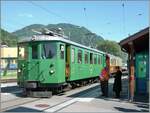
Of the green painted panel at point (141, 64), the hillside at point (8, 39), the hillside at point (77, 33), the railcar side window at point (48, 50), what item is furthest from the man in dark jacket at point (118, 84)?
the hillside at point (8, 39)

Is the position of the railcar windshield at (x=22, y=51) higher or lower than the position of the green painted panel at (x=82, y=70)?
higher

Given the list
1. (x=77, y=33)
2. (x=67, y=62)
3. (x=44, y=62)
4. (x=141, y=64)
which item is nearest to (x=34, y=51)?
(x=44, y=62)

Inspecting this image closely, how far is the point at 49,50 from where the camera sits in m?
22.0

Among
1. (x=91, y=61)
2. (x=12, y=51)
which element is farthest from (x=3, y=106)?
(x=12, y=51)

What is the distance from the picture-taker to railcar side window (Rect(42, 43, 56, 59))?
21.9 m

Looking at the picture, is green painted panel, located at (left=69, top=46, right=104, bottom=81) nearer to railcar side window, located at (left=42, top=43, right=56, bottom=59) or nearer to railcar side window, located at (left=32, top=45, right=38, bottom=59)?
railcar side window, located at (left=42, top=43, right=56, bottom=59)

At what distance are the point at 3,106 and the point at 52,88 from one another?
5.14 metres

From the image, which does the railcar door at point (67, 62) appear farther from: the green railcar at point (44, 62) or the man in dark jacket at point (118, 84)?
the man in dark jacket at point (118, 84)

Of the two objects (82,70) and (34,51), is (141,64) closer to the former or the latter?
(82,70)

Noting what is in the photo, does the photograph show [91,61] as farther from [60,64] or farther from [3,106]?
[3,106]

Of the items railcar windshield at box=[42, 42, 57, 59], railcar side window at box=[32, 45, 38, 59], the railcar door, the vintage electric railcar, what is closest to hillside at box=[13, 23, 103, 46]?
the railcar door

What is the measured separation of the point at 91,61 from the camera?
1254 inches

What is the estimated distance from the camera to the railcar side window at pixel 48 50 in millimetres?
21906

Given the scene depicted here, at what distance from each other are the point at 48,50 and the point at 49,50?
0.06 m
